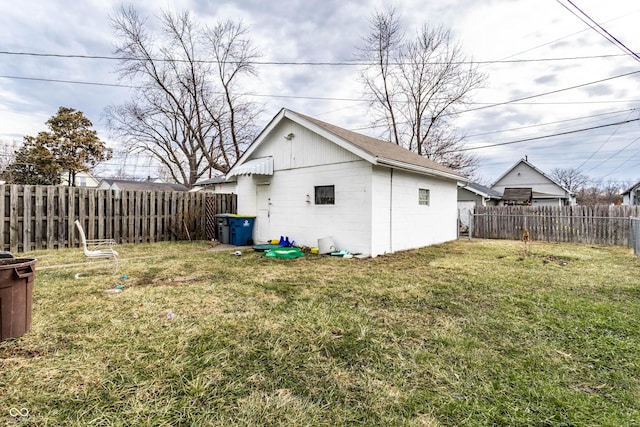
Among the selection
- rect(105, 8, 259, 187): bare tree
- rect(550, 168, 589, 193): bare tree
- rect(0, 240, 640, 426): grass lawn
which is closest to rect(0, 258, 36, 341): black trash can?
rect(0, 240, 640, 426): grass lawn

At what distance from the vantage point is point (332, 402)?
202cm

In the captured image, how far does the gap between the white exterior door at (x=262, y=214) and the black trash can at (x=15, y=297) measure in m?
→ 7.78

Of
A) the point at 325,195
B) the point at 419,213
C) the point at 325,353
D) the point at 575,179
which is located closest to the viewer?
the point at 325,353

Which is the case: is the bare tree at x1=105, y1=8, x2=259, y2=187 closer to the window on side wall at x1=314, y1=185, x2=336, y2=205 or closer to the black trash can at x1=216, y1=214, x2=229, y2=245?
the black trash can at x1=216, y1=214, x2=229, y2=245

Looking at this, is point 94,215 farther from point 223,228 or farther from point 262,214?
point 262,214

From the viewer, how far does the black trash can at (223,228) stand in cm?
1093

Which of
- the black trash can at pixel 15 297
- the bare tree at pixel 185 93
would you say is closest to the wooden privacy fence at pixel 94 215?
the black trash can at pixel 15 297

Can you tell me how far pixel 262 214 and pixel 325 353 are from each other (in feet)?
28.5

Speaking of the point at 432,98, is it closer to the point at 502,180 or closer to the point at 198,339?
the point at 502,180

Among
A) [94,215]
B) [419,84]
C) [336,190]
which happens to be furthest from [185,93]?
[336,190]

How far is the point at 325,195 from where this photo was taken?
8.98 meters

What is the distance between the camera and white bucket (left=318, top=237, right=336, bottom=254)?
28.0 ft

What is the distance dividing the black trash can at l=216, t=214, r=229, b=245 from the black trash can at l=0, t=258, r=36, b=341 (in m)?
7.86

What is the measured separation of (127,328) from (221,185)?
64.3 feet
